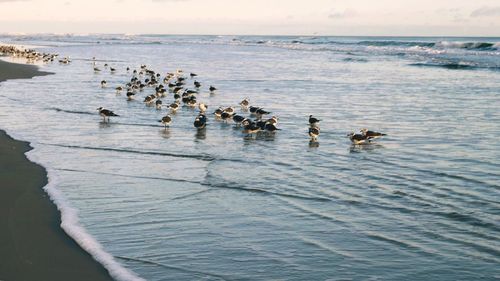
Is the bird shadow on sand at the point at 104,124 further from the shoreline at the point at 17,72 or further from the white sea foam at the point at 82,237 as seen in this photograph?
the shoreline at the point at 17,72

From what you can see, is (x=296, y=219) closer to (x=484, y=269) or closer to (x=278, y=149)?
(x=484, y=269)

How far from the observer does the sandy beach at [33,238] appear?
7.04 metres

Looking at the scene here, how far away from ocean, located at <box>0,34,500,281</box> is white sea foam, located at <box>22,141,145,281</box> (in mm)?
25

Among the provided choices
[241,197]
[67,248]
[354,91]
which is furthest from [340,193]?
[354,91]

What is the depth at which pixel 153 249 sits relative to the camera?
7.83m

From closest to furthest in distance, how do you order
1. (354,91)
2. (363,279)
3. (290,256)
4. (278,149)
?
(363,279)
(290,256)
(278,149)
(354,91)

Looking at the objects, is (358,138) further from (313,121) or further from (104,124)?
(104,124)

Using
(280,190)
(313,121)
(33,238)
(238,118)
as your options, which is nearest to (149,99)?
(238,118)

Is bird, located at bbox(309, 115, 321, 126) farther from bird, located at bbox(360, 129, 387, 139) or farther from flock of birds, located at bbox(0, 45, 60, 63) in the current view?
flock of birds, located at bbox(0, 45, 60, 63)

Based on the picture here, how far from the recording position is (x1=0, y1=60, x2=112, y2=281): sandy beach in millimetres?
7043

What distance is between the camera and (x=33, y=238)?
816 cm

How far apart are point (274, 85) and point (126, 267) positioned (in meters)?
25.5

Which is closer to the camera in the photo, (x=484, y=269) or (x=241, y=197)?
(x=484, y=269)

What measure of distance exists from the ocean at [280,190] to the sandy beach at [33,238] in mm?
209
